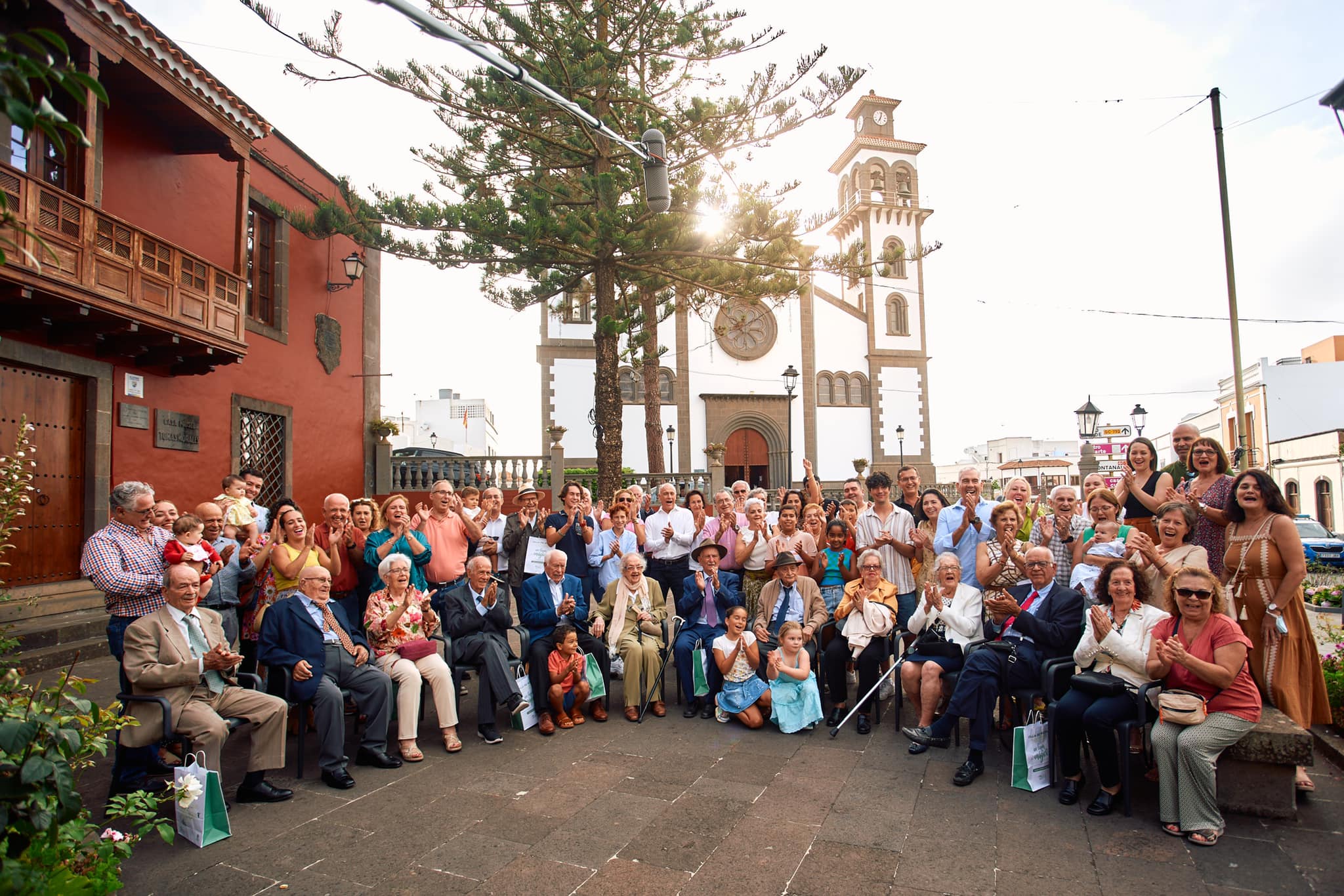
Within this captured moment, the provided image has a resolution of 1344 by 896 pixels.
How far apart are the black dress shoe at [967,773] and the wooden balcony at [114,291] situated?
694 centimetres

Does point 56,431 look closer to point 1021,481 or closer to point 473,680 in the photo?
point 473,680

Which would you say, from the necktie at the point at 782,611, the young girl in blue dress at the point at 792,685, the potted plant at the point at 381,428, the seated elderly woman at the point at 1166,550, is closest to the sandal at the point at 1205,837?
the seated elderly woman at the point at 1166,550

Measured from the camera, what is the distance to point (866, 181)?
29.2 metres

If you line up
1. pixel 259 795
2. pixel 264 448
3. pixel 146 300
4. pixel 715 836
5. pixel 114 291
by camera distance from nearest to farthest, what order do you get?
pixel 715 836 < pixel 259 795 < pixel 114 291 < pixel 146 300 < pixel 264 448

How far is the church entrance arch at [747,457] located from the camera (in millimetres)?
27094

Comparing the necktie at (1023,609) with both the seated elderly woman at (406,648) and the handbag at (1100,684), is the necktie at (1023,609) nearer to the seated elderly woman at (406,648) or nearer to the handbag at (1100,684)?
the handbag at (1100,684)

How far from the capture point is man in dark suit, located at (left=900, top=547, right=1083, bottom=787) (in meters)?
4.41

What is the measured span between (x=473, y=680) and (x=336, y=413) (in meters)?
7.53

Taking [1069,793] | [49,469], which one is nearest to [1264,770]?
[1069,793]

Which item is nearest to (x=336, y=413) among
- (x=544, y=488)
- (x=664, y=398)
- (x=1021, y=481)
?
(x=544, y=488)

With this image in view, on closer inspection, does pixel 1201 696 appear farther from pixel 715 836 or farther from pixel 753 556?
pixel 753 556

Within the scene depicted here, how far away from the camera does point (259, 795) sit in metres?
4.02

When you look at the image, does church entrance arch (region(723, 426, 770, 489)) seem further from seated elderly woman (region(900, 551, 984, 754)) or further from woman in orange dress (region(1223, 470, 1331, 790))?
woman in orange dress (region(1223, 470, 1331, 790))

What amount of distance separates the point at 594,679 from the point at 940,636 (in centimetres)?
250
